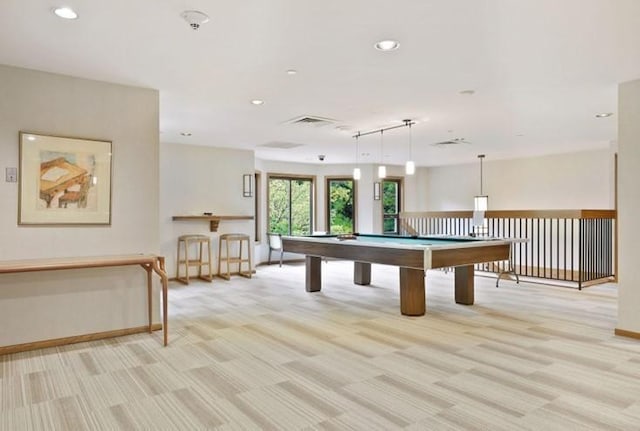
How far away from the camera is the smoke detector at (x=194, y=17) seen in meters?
2.75

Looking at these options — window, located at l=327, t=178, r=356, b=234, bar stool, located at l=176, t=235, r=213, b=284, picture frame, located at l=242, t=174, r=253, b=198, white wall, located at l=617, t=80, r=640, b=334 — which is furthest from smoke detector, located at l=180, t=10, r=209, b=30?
window, located at l=327, t=178, r=356, b=234

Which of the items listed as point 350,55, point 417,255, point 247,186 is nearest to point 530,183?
point 247,186

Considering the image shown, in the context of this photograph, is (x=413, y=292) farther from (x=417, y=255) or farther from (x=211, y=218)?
(x=211, y=218)

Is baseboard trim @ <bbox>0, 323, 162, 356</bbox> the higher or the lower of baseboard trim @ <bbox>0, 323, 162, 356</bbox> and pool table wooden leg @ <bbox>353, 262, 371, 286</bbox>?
the lower

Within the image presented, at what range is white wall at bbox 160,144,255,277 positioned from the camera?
302 inches

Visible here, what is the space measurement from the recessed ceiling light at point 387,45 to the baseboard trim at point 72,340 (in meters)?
3.46

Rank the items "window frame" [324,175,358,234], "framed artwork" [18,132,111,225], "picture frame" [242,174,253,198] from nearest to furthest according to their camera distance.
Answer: "framed artwork" [18,132,111,225]
"picture frame" [242,174,253,198]
"window frame" [324,175,358,234]

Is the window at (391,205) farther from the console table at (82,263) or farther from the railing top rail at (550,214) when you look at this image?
the console table at (82,263)

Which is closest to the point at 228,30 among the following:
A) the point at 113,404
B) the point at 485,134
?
the point at 113,404

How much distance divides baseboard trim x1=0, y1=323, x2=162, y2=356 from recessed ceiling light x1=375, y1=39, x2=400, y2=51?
3463mm

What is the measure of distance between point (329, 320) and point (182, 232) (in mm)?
4033

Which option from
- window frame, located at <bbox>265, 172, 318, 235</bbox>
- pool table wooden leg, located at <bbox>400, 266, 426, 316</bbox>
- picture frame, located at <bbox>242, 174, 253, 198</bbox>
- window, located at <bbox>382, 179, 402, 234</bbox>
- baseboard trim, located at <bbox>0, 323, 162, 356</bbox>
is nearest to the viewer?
baseboard trim, located at <bbox>0, 323, 162, 356</bbox>

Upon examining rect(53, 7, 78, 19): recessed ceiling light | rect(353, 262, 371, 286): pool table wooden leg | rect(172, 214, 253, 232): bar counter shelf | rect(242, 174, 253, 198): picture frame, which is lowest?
rect(353, 262, 371, 286): pool table wooden leg

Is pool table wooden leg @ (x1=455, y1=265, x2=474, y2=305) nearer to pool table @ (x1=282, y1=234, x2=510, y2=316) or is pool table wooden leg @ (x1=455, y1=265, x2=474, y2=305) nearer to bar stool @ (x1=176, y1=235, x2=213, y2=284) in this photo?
pool table @ (x1=282, y1=234, x2=510, y2=316)
